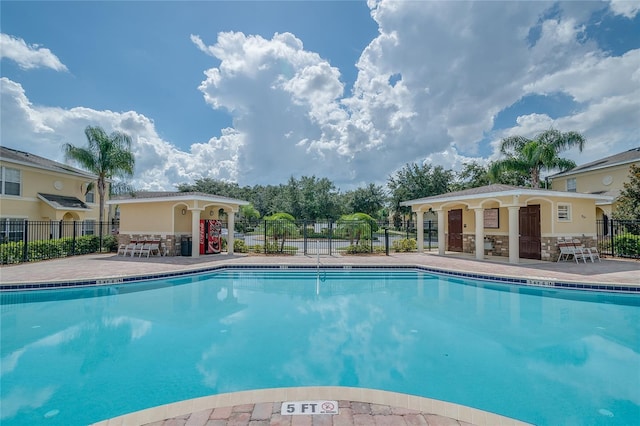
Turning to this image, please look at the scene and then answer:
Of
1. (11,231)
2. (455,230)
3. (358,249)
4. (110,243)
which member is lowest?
(358,249)

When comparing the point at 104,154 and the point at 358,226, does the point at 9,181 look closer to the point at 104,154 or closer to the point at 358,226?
the point at 104,154

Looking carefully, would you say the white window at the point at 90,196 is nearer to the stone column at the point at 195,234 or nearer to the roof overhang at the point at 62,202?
the roof overhang at the point at 62,202

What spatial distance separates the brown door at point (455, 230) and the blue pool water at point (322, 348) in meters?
9.21

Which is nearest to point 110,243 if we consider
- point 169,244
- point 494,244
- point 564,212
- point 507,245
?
point 169,244

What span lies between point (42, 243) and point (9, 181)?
259 inches

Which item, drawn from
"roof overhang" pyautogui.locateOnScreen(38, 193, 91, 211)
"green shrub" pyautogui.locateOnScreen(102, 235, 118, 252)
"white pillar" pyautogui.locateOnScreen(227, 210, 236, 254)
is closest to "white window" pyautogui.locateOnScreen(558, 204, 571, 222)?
"white pillar" pyautogui.locateOnScreen(227, 210, 236, 254)

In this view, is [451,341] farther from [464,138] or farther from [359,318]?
[464,138]

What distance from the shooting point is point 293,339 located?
5.84 meters

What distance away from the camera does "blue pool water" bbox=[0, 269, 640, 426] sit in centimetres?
381

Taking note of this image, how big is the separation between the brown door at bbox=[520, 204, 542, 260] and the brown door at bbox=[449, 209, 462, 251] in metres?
3.51

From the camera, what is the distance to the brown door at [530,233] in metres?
14.5

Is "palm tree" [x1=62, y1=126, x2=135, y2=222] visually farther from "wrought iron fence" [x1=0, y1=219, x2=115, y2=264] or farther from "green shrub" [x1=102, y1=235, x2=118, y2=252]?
"green shrub" [x1=102, y1=235, x2=118, y2=252]

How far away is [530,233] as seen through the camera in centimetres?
1495

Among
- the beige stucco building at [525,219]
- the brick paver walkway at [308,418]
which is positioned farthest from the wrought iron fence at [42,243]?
the beige stucco building at [525,219]
